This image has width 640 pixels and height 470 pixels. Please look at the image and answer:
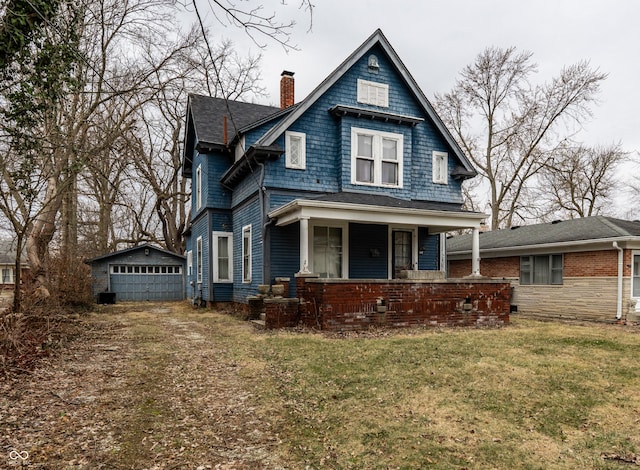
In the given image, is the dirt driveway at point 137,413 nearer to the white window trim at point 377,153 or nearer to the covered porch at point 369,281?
the covered porch at point 369,281

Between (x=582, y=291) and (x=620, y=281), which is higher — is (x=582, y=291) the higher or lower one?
the lower one

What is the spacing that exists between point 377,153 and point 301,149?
252 centimetres

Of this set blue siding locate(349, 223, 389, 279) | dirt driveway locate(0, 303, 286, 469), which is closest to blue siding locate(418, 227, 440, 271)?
blue siding locate(349, 223, 389, 279)

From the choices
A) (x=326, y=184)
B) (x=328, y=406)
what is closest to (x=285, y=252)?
(x=326, y=184)

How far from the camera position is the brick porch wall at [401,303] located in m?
10.3

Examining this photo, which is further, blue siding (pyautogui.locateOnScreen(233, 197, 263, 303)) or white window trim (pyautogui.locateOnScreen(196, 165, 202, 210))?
white window trim (pyautogui.locateOnScreen(196, 165, 202, 210))

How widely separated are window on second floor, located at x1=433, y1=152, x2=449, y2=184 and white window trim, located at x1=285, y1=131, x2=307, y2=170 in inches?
Answer: 197

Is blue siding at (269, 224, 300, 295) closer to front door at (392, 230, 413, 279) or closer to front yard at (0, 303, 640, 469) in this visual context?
front door at (392, 230, 413, 279)

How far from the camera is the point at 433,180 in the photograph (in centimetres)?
1531

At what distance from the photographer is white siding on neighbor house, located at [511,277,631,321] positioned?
44.2ft

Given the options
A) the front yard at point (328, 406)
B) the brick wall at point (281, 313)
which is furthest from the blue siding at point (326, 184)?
the front yard at point (328, 406)

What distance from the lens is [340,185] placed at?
13.6 metres

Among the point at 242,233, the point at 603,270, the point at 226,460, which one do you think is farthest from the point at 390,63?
the point at 226,460

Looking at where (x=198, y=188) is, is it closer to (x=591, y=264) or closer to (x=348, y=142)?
(x=348, y=142)
